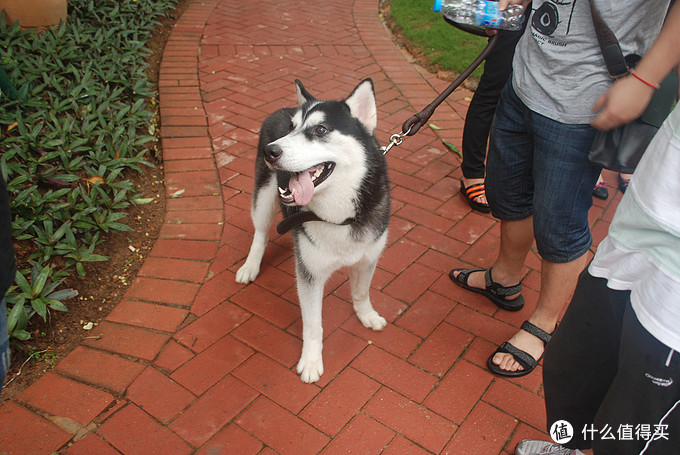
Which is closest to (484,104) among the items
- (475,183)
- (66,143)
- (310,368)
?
(475,183)

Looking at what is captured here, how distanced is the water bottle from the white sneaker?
199cm

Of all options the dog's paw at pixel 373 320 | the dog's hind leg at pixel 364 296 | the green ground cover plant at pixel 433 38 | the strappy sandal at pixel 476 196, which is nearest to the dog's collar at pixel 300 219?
the dog's hind leg at pixel 364 296

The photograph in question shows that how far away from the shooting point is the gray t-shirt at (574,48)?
1.77 metres

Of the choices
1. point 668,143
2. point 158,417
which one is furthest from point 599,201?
point 158,417

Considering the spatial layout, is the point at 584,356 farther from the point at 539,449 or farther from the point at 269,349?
the point at 269,349

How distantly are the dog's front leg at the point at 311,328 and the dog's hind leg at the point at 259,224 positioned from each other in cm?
64

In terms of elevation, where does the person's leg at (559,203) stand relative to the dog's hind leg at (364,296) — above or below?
above

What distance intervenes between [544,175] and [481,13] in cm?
92

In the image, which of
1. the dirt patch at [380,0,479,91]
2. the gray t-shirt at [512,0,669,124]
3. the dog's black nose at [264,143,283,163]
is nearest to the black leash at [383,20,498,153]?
the gray t-shirt at [512,0,669,124]

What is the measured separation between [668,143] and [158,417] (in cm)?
221

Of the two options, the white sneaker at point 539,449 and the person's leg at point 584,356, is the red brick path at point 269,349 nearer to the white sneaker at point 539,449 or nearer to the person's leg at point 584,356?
the white sneaker at point 539,449

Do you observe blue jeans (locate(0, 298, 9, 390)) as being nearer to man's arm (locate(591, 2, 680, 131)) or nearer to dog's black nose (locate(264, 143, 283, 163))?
dog's black nose (locate(264, 143, 283, 163))

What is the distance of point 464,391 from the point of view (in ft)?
7.80

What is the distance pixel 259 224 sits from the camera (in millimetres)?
2994
